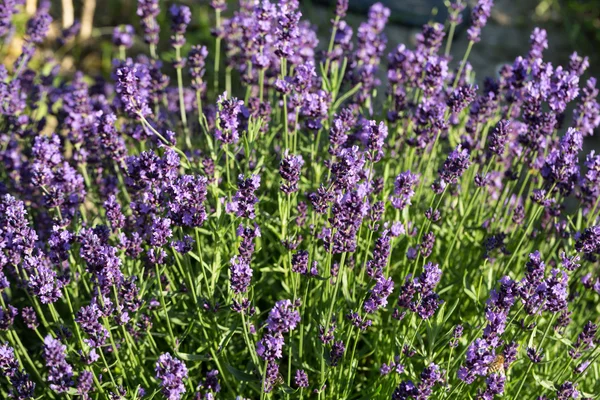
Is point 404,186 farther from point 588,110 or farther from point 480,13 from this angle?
point 480,13

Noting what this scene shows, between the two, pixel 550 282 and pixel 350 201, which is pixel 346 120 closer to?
→ pixel 350 201

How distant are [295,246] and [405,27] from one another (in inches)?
241

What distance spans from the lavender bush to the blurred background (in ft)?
10.5

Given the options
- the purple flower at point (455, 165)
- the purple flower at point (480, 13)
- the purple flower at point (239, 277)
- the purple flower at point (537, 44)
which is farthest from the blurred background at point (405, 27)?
the purple flower at point (239, 277)

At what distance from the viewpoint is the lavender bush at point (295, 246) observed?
2.53m

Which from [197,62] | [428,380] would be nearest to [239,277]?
[428,380]

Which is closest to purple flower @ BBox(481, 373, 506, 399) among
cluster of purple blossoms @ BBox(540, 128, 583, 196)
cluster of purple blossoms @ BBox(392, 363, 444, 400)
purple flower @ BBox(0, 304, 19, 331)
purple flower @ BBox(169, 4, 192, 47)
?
cluster of purple blossoms @ BBox(392, 363, 444, 400)

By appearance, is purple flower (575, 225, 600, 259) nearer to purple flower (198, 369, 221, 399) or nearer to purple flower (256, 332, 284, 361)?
purple flower (256, 332, 284, 361)

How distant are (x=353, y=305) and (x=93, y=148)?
1652 millimetres

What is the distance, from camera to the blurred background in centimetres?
737

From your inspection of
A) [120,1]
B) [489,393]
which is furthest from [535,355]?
[120,1]

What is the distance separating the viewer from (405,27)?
8344 millimetres

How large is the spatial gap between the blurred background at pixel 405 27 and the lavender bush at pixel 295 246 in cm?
320

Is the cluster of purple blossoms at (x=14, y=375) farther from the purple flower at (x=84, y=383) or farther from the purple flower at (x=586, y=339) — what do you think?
the purple flower at (x=586, y=339)
